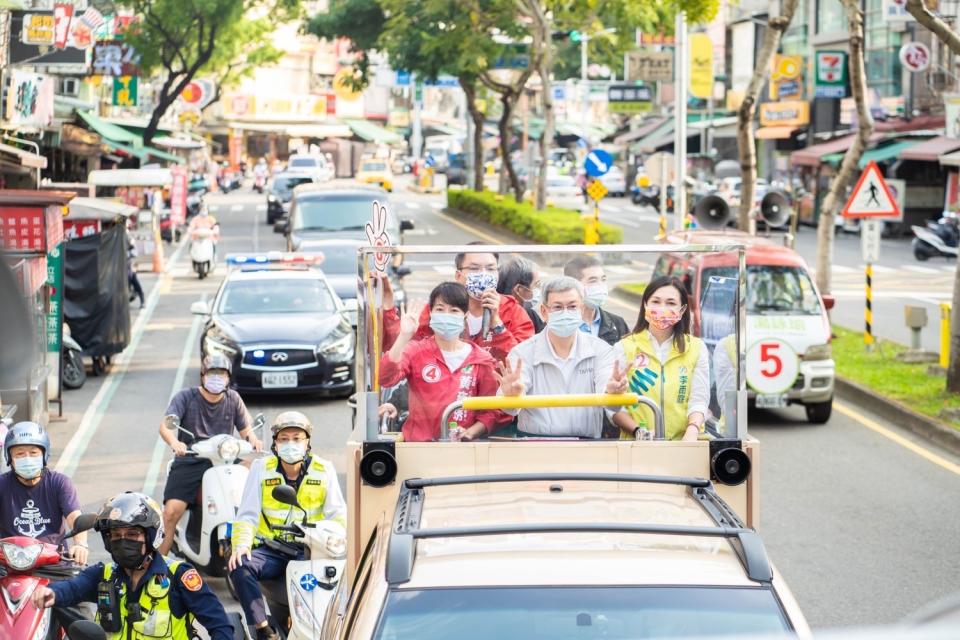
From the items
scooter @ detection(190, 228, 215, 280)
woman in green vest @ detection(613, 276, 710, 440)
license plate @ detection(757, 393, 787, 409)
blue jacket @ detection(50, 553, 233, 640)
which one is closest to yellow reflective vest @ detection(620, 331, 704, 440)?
woman in green vest @ detection(613, 276, 710, 440)

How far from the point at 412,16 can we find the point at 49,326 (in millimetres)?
30275

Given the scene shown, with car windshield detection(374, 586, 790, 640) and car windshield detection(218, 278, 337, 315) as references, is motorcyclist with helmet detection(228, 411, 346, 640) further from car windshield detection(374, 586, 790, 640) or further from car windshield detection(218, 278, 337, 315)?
car windshield detection(218, 278, 337, 315)

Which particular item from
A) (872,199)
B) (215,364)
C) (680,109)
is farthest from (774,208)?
(215,364)

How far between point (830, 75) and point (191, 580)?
47895mm

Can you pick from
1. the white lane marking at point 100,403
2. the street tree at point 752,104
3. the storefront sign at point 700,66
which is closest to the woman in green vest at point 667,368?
the white lane marking at point 100,403

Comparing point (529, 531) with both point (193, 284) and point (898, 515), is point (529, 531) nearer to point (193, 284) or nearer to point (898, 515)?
point (898, 515)

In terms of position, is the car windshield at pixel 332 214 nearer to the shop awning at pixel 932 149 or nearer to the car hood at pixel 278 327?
the car hood at pixel 278 327

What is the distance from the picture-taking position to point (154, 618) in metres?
6.25

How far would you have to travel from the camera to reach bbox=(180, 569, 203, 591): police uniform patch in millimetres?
6285

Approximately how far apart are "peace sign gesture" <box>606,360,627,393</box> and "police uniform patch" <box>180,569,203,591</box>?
1936 millimetres

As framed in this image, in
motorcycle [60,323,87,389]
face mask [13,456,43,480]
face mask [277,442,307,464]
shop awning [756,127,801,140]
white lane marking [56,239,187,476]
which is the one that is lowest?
white lane marking [56,239,187,476]

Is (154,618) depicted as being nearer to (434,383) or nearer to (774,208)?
(434,383)

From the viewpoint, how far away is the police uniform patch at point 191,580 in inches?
247

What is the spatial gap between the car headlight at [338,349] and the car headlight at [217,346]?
39.9 inches
